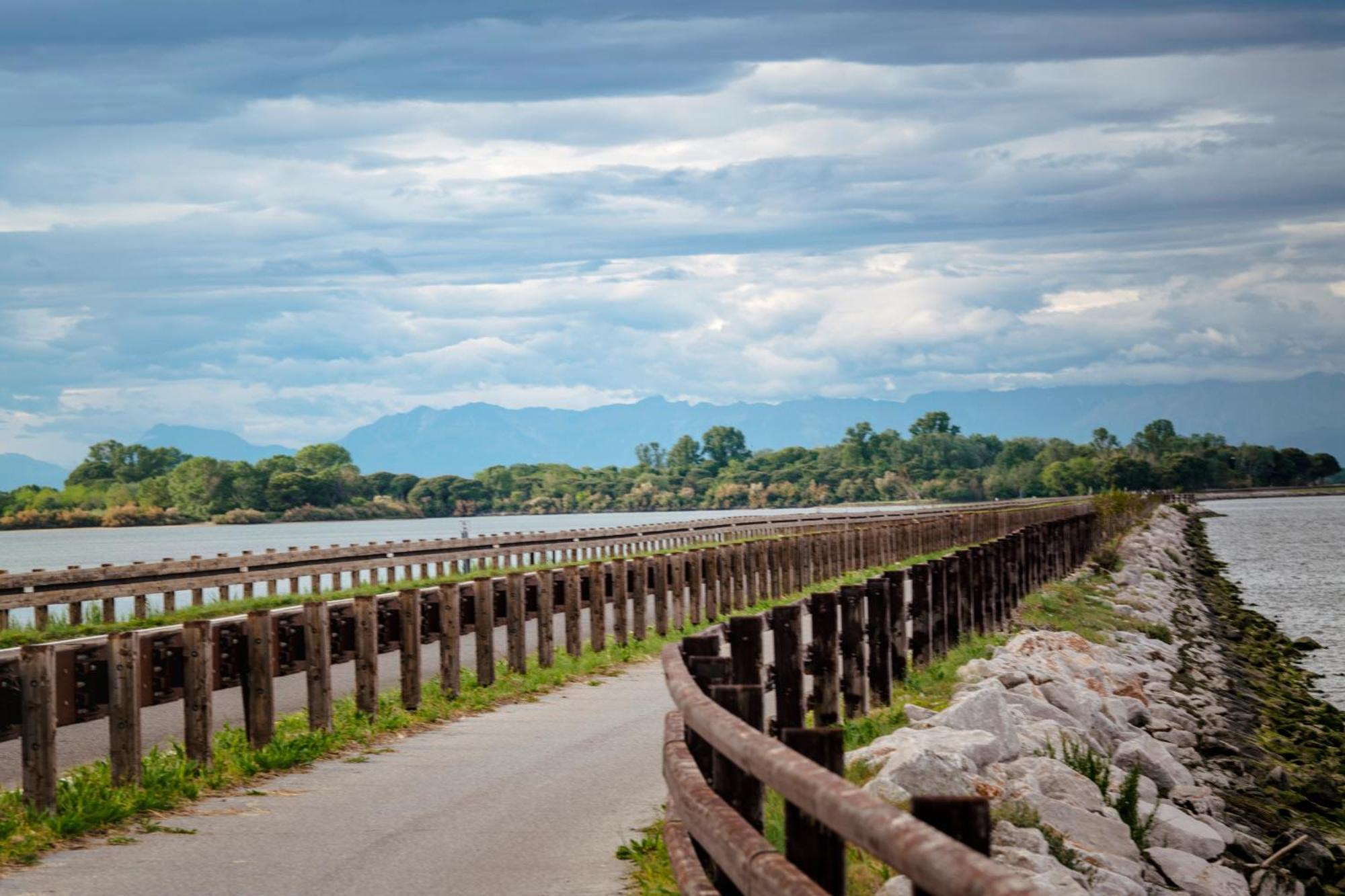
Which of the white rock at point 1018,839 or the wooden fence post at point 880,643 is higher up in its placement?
the wooden fence post at point 880,643

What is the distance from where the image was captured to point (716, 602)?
24.6 m

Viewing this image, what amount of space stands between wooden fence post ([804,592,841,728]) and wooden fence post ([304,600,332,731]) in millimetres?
3832

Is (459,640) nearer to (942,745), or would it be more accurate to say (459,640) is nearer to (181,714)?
(181,714)

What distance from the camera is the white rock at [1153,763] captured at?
48.9ft

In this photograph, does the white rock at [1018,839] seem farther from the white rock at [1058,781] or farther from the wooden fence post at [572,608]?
the wooden fence post at [572,608]

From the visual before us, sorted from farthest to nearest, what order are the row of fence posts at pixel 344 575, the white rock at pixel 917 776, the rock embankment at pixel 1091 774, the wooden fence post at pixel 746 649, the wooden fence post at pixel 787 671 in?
1. the row of fence posts at pixel 344 575
2. the wooden fence post at pixel 787 671
3. the rock embankment at pixel 1091 774
4. the white rock at pixel 917 776
5. the wooden fence post at pixel 746 649

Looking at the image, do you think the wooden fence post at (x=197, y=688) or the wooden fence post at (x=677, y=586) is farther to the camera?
the wooden fence post at (x=677, y=586)

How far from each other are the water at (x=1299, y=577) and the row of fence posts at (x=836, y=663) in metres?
11.3

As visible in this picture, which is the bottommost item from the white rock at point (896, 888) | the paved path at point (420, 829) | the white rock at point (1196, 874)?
the white rock at point (1196, 874)

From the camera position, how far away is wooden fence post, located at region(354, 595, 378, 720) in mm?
13344

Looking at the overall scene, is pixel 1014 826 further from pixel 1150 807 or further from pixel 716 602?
pixel 716 602

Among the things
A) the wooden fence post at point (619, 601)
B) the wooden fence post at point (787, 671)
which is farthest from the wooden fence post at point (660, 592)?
the wooden fence post at point (787, 671)

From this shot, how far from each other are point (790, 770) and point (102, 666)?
6.85 m

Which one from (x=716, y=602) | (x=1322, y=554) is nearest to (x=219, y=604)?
(x=716, y=602)
